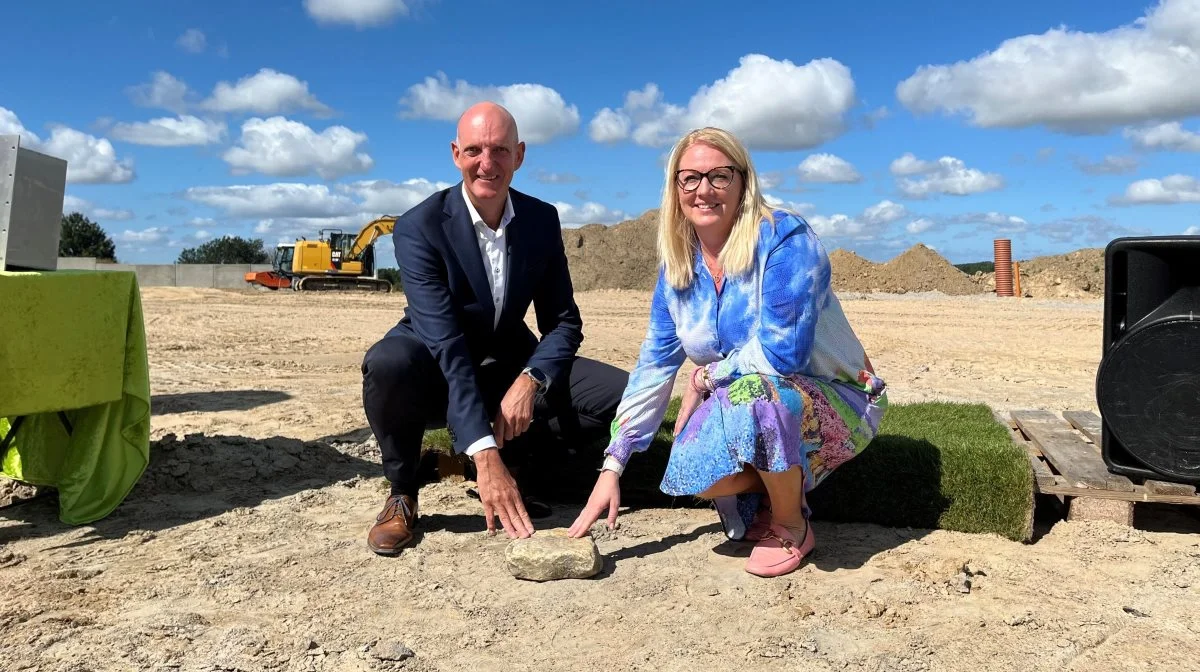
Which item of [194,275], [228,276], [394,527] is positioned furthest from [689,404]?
[194,275]

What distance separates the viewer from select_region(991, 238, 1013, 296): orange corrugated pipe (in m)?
24.8

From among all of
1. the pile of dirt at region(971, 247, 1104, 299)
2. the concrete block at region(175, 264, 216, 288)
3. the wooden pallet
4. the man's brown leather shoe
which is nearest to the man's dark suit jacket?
the man's brown leather shoe

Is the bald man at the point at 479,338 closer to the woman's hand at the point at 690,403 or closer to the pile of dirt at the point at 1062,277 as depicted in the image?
the woman's hand at the point at 690,403

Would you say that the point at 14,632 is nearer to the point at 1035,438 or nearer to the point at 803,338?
the point at 803,338

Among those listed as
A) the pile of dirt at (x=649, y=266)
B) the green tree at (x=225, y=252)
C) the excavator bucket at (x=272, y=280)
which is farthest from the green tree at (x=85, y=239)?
the pile of dirt at (x=649, y=266)

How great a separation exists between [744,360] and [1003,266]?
83.3 ft

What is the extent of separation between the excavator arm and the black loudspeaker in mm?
27725

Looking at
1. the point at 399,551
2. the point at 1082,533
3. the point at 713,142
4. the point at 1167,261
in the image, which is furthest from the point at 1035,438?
the point at 399,551

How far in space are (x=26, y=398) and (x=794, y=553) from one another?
2910 mm

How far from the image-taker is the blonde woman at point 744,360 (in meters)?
2.79

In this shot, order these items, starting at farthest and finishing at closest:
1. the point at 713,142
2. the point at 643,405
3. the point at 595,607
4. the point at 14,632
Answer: the point at 643,405, the point at 713,142, the point at 595,607, the point at 14,632

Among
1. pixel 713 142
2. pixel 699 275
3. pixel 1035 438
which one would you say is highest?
pixel 713 142

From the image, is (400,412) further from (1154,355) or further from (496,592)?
(1154,355)

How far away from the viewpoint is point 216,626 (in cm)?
257
